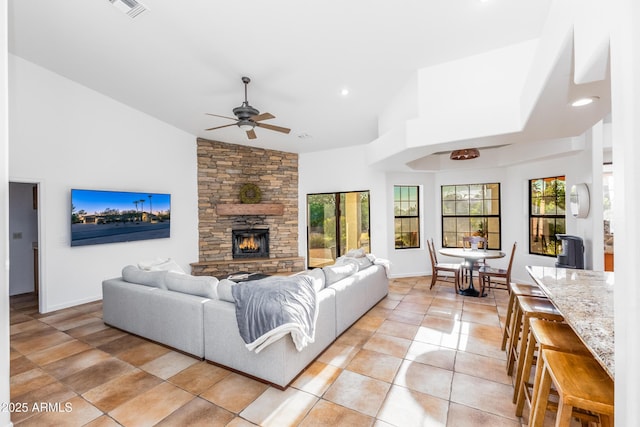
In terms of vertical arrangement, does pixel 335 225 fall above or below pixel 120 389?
above

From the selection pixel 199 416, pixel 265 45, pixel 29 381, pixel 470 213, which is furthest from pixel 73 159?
pixel 470 213

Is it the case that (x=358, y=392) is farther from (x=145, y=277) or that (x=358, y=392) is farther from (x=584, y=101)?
(x=584, y=101)

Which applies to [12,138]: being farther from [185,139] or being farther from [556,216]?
[556,216]

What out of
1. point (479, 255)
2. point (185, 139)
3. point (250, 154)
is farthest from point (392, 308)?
point (185, 139)

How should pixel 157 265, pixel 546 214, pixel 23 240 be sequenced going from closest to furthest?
pixel 157 265 < pixel 23 240 < pixel 546 214

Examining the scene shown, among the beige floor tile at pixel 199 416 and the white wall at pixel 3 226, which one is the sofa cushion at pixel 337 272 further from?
the white wall at pixel 3 226

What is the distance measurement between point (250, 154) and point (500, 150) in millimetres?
5356

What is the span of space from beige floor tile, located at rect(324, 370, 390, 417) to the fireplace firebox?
15.5ft

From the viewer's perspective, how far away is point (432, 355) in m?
2.85

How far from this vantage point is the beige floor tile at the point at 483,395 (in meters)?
2.08

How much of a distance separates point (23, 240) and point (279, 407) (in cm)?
594

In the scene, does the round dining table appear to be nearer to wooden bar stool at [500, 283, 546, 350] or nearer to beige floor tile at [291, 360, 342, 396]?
wooden bar stool at [500, 283, 546, 350]

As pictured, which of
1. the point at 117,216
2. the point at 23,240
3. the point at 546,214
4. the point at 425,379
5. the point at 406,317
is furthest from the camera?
the point at 546,214

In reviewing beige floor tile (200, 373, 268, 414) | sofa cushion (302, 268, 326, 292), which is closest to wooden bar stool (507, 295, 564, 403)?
sofa cushion (302, 268, 326, 292)
